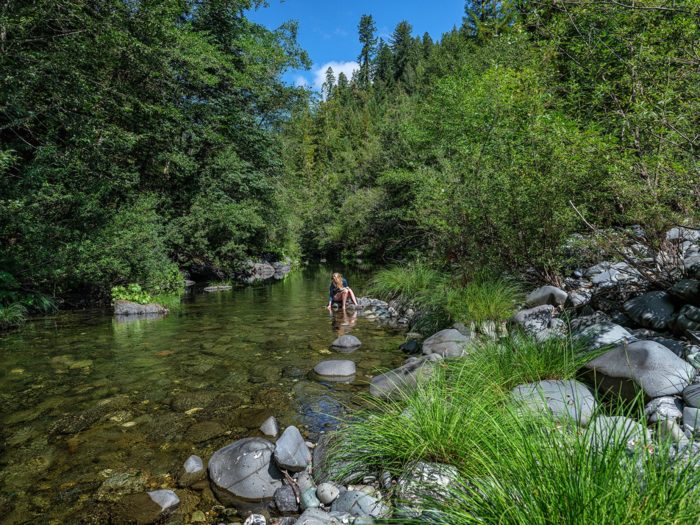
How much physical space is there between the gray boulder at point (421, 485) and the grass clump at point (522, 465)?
6 cm

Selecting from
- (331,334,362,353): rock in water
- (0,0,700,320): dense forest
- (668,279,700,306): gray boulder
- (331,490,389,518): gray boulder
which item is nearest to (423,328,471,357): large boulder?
(331,334,362,353): rock in water

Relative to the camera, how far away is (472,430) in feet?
8.65

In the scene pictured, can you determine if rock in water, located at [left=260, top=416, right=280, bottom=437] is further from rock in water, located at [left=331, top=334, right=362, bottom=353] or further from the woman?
the woman

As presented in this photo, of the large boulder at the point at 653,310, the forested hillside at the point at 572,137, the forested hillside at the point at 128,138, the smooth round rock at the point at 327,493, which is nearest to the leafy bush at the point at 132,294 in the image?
the forested hillside at the point at 128,138

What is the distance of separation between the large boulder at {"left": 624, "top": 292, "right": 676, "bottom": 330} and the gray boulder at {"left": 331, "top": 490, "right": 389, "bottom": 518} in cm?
418

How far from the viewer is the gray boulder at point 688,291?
4582mm

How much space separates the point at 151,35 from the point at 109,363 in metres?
10.9

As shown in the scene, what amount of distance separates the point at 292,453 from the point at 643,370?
10.1 feet

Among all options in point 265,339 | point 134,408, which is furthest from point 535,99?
point 134,408

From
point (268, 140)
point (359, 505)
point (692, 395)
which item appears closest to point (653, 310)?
point (692, 395)

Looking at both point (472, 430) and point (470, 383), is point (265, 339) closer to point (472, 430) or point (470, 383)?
point (470, 383)

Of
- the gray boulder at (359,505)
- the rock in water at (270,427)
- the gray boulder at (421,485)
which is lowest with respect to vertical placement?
the rock in water at (270,427)

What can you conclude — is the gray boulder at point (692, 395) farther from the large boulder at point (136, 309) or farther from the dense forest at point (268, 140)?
the large boulder at point (136, 309)

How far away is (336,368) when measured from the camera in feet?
20.1
